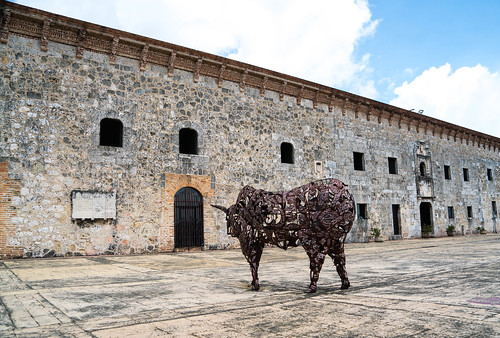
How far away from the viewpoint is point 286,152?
647 inches

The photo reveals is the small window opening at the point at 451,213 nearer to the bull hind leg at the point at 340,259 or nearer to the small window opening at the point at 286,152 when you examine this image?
the small window opening at the point at 286,152

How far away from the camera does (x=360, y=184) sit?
18.5m

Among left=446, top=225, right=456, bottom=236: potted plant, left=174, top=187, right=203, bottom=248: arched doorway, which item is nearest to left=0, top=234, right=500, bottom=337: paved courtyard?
left=174, top=187, right=203, bottom=248: arched doorway

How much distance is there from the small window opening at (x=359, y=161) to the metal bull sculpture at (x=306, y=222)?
14269 millimetres

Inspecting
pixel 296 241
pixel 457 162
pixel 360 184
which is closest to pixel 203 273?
pixel 296 241

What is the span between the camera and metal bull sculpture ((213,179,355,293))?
5102 mm

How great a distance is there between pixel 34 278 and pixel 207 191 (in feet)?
24.0

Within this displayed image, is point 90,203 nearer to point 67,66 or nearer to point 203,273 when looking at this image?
point 67,66

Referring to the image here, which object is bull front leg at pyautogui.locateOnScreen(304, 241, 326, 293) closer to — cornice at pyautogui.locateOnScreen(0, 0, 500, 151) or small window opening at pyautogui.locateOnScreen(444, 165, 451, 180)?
cornice at pyautogui.locateOnScreen(0, 0, 500, 151)

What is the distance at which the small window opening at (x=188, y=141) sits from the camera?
1361cm

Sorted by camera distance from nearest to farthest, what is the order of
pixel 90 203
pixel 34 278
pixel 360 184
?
pixel 34 278 → pixel 90 203 → pixel 360 184

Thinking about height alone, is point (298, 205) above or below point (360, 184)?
below

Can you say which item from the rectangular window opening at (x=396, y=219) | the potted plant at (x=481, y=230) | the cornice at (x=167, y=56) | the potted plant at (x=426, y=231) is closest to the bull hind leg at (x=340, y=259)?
the cornice at (x=167, y=56)

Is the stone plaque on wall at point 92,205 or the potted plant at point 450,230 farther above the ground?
the stone plaque on wall at point 92,205
